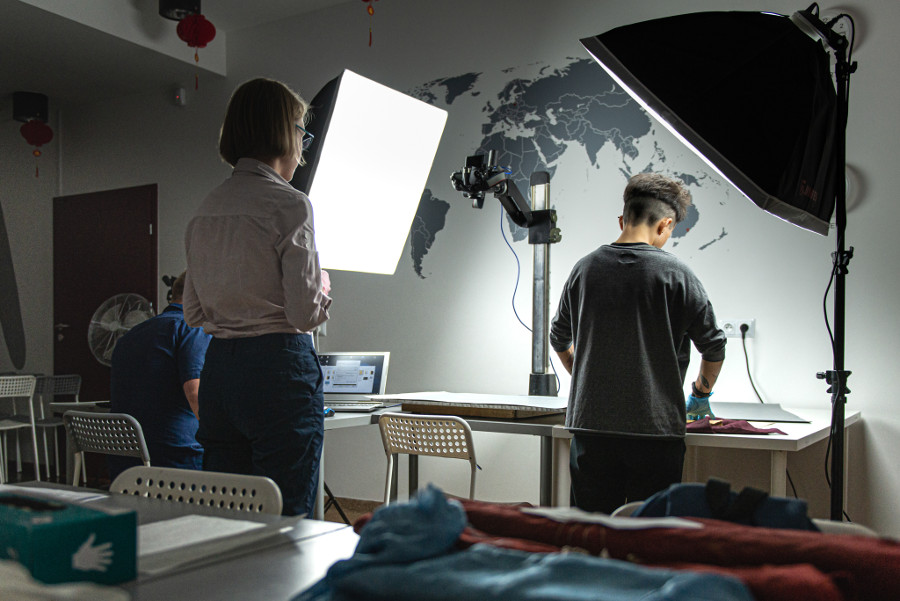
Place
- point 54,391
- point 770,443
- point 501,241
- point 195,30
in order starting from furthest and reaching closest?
point 54,391, point 195,30, point 501,241, point 770,443

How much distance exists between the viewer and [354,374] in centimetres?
330

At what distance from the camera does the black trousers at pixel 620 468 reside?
1.83 metres

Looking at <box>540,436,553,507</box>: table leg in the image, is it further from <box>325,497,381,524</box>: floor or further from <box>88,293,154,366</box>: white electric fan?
<box>88,293,154,366</box>: white electric fan

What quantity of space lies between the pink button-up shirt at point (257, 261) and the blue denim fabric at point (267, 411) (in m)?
0.05

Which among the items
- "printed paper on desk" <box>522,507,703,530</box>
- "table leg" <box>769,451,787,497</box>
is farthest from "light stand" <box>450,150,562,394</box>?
"printed paper on desk" <box>522,507,703,530</box>

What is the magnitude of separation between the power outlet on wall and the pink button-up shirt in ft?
7.24

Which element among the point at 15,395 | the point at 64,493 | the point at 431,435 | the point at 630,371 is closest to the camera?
the point at 64,493

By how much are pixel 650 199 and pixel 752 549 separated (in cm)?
152

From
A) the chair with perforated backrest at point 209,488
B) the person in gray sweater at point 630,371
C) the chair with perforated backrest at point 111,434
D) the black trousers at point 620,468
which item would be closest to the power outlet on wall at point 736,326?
the person in gray sweater at point 630,371

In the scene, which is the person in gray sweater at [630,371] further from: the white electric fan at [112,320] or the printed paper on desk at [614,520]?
the white electric fan at [112,320]

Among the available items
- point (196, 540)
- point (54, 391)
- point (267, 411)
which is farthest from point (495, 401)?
point (54, 391)

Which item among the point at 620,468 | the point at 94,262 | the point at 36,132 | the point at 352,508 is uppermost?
the point at 36,132

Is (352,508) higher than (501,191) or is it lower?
lower

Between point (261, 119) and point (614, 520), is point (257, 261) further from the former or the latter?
point (614, 520)
